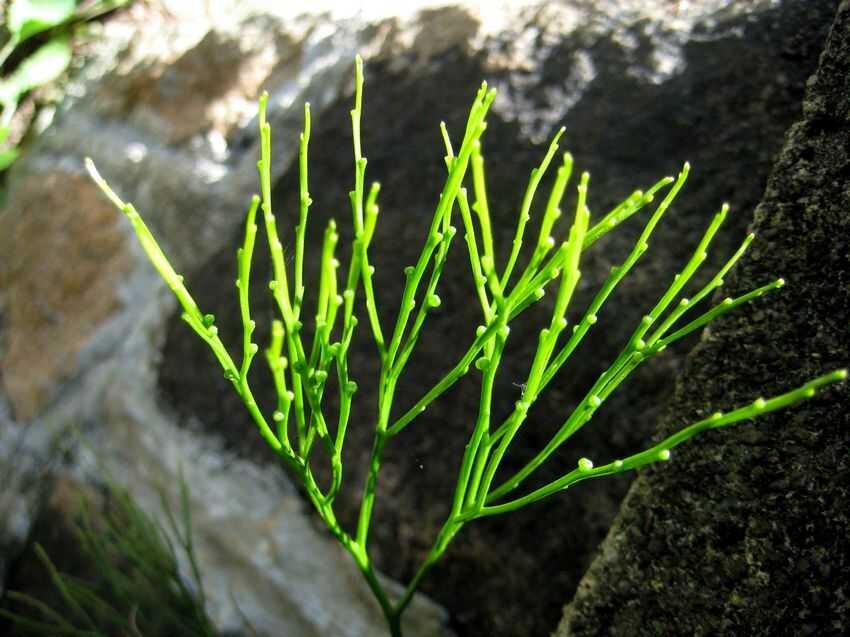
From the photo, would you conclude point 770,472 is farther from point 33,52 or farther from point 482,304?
point 33,52

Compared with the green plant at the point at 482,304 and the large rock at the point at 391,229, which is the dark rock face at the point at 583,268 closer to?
the large rock at the point at 391,229

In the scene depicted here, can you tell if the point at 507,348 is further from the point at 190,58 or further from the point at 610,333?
the point at 190,58

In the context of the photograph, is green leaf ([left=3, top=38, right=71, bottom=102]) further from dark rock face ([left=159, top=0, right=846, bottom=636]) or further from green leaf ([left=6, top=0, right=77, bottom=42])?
dark rock face ([left=159, top=0, right=846, bottom=636])

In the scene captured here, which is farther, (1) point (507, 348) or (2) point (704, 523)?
(1) point (507, 348)

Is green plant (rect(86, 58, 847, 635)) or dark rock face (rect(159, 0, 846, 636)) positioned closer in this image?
green plant (rect(86, 58, 847, 635))

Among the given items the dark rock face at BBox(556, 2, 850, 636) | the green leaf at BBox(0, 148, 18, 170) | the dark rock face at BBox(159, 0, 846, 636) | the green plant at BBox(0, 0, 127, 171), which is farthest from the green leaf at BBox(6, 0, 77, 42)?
the dark rock face at BBox(556, 2, 850, 636)

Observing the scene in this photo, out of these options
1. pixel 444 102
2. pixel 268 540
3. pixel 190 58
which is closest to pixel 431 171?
pixel 444 102

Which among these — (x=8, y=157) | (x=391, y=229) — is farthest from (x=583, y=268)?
(x=8, y=157)

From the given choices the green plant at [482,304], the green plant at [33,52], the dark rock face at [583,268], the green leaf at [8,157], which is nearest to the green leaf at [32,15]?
the green plant at [33,52]
